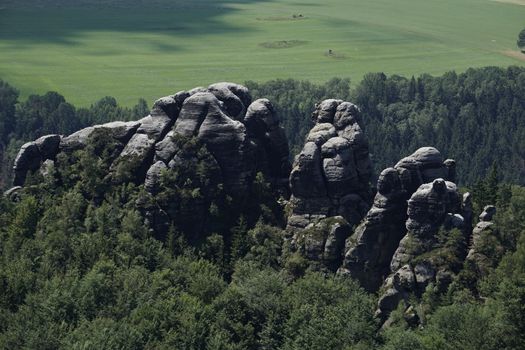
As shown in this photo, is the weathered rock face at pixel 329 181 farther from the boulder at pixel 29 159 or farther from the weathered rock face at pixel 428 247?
the boulder at pixel 29 159

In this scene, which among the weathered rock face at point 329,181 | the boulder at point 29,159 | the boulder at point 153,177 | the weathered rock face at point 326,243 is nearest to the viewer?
the weathered rock face at point 326,243

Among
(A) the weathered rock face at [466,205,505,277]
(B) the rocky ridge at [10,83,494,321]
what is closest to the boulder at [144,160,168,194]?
(B) the rocky ridge at [10,83,494,321]

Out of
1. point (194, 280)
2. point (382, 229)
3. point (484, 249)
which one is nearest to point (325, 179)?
point (382, 229)

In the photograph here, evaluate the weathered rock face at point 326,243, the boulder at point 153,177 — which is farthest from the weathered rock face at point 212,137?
the weathered rock face at point 326,243

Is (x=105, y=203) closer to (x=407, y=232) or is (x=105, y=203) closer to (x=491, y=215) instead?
(x=407, y=232)

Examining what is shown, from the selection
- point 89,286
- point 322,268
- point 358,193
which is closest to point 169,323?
point 89,286

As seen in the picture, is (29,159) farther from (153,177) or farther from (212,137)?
(212,137)
